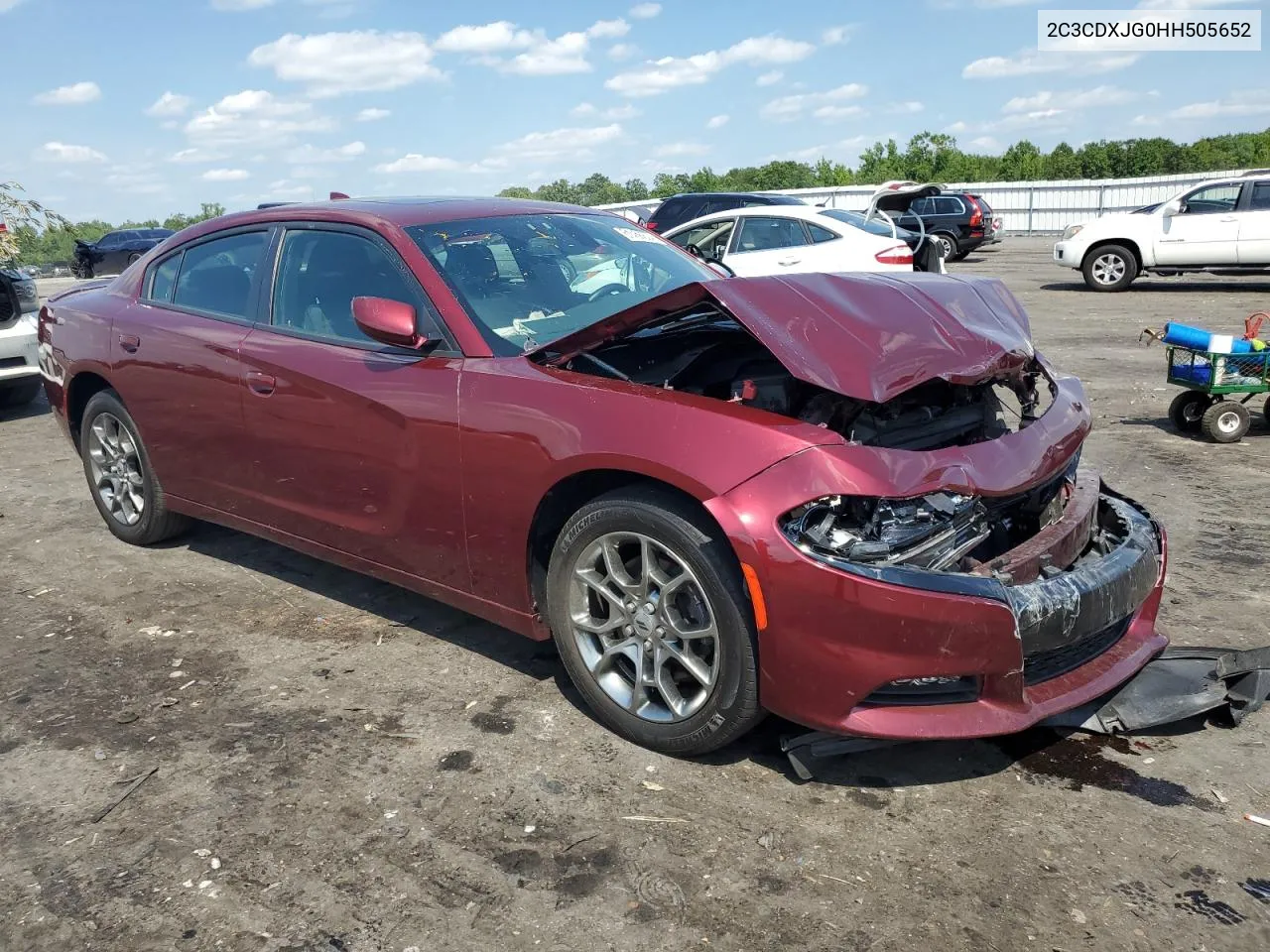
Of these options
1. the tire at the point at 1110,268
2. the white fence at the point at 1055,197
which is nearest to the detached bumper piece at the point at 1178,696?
the tire at the point at 1110,268

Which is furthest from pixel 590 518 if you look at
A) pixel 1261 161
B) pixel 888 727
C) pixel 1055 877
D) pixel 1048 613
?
pixel 1261 161

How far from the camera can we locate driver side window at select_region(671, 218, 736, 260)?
13.1 metres

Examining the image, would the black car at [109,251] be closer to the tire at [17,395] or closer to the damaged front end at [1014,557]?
the tire at [17,395]

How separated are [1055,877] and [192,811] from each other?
2.35m

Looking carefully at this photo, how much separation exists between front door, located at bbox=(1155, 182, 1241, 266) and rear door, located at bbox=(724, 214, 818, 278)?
6.60 meters

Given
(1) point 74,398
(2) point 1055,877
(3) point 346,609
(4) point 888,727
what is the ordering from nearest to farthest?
(2) point 1055,877 < (4) point 888,727 < (3) point 346,609 < (1) point 74,398

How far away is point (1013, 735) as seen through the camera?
331cm

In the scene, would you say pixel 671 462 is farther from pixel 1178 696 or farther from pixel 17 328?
pixel 17 328

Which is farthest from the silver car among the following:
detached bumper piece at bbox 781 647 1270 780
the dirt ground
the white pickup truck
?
the white pickup truck

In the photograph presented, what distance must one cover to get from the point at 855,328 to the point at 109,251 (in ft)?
111

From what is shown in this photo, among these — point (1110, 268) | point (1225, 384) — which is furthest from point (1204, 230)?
point (1225, 384)

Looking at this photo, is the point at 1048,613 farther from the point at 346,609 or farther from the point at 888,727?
the point at 346,609

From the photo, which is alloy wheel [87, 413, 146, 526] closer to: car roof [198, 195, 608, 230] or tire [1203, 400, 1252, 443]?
car roof [198, 195, 608, 230]

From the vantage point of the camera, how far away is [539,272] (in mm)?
4035
